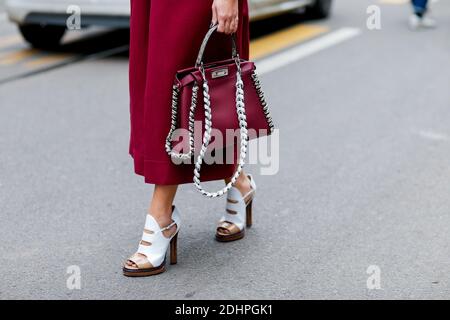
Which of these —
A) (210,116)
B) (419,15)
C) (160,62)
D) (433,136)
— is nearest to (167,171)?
(210,116)

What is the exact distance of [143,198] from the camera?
4.11m

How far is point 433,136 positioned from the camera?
207 inches

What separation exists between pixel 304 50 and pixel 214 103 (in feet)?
16.8

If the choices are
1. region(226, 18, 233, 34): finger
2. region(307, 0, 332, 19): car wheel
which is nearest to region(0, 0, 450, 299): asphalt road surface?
region(226, 18, 233, 34): finger

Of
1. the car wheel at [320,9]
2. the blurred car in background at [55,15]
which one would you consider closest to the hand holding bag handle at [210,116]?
the blurred car in background at [55,15]

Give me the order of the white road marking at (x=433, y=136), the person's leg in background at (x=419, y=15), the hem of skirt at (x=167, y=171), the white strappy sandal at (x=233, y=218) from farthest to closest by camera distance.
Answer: the person's leg in background at (x=419, y=15) → the white road marking at (x=433, y=136) → the white strappy sandal at (x=233, y=218) → the hem of skirt at (x=167, y=171)

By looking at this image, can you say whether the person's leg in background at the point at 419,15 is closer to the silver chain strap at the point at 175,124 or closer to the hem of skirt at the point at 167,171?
the hem of skirt at the point at 167,171

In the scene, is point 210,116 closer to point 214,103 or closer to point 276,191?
point 214,103

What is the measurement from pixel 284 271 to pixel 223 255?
0.97ft

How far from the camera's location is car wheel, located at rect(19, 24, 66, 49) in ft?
25.9

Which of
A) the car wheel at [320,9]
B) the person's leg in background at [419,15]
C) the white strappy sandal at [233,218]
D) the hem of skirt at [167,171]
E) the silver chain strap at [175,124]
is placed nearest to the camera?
the silver chain strap at [175,124]

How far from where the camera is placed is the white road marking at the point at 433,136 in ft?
17.1

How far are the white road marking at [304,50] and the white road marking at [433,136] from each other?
1.98m
